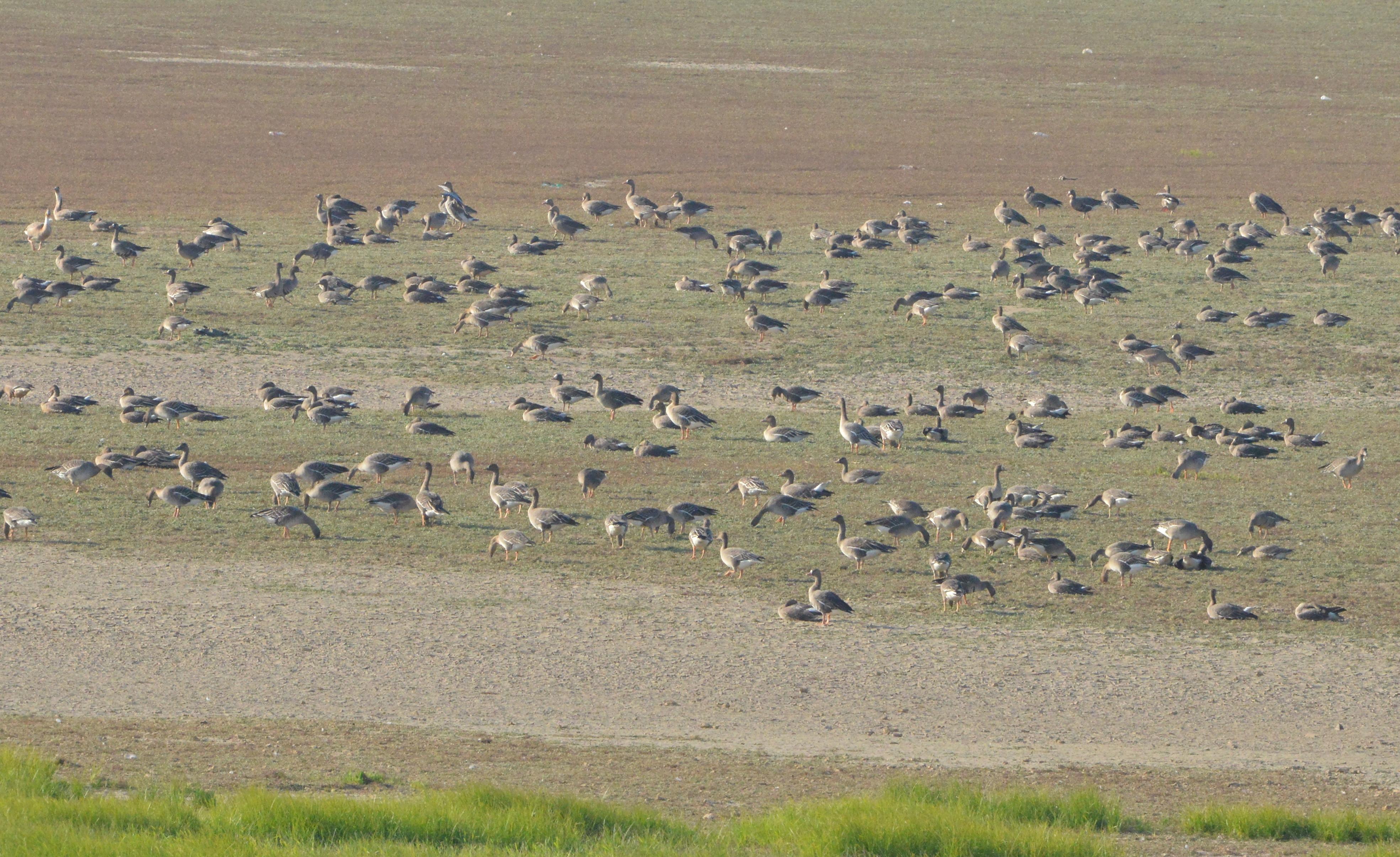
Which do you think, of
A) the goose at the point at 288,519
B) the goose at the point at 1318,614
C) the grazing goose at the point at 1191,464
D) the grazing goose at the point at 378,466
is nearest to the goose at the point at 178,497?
the goose at the point at 288,519

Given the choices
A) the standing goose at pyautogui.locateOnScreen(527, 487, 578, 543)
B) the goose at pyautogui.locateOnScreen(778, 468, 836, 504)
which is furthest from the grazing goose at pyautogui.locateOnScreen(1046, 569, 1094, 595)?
the standing goose at pyautogui.locateOnScreen(527, 487, 578, 543)

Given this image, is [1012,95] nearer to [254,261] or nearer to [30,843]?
[254,261]

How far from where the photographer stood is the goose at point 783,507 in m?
19.8

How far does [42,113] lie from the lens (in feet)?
194

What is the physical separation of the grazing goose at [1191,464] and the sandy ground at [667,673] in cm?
634

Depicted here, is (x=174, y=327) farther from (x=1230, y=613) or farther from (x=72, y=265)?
(x=1230, y=613)

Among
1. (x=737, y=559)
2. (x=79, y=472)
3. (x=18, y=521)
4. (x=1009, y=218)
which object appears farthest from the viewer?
(x=1009, y=218)

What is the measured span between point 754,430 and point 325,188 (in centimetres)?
2688

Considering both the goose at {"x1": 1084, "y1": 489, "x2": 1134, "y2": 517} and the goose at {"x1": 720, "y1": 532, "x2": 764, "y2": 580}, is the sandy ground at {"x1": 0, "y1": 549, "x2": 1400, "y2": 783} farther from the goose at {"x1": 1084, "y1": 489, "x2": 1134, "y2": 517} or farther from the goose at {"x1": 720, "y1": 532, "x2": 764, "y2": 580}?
the goose at {"x1": 1084, "y1": 489, "x2": 1134, "y2": 517}

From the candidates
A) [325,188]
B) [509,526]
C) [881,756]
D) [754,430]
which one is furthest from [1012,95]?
[881,756]

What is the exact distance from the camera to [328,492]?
65.6 ft

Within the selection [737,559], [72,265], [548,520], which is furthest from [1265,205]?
[737,559]

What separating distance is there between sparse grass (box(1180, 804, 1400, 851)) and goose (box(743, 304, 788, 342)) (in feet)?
64.6

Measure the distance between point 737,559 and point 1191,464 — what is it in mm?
7184
